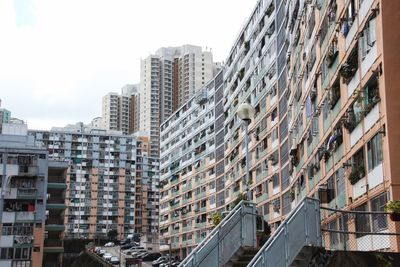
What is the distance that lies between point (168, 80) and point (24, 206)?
88931mm

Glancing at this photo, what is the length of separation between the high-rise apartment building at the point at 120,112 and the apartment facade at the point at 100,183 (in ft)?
107

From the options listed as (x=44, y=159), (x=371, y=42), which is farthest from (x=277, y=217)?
(x=371, y=42)

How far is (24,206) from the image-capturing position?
6812 centimetres

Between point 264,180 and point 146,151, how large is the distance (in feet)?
298

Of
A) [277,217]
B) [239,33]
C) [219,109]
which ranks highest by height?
[239,33]

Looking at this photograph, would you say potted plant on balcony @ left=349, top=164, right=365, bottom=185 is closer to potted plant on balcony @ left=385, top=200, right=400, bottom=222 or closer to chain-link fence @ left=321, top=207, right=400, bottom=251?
chain-link fence @ left=321, top=207, right=400, bottom=251

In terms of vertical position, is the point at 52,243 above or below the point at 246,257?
above

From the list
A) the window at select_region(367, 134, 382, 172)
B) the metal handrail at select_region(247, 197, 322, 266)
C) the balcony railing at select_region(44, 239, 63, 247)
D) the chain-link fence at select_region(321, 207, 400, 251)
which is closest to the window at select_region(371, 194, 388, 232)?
the chain-link fence at select_region(321, 207, 400, 251)

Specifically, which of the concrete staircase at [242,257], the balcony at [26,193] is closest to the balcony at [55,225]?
the balcony at [26,193]

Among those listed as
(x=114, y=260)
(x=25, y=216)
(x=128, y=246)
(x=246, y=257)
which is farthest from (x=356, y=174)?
(x=128, y=246)

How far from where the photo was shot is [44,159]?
7075cm

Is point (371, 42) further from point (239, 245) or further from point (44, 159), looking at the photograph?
point (44, 159)

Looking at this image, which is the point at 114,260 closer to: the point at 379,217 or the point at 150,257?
the point at 150,257

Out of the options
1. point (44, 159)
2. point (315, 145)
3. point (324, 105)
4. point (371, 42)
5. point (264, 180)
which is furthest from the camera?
point (44, 159)
